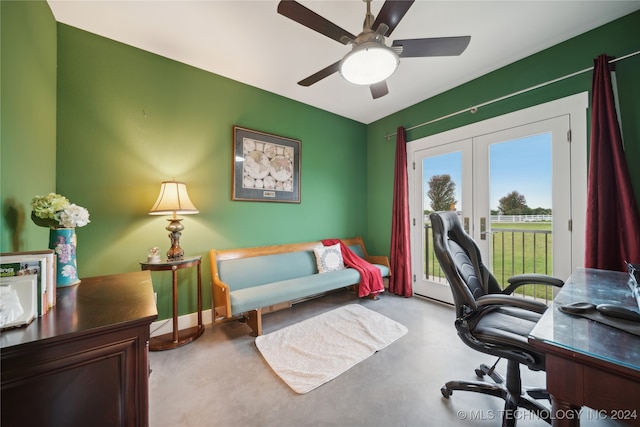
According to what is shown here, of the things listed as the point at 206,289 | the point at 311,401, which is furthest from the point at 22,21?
the point at 311,401

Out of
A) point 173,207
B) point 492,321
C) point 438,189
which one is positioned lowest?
point 492,321

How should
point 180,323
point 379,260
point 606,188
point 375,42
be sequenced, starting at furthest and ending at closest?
1. point 379,260
2. point 180,323
3. point 606,188
4. point 375,42

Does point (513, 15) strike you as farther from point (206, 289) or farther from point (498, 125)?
point (206, 289)

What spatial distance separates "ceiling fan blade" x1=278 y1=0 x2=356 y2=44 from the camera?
1.28 m

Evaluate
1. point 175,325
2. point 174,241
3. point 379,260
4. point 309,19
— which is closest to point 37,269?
point 174,241

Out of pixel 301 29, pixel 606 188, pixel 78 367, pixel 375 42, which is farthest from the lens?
pixel 301 29

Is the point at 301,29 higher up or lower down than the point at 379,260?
higher up

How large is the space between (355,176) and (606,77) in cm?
274

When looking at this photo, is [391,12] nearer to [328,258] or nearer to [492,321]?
[492,321]

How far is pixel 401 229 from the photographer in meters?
3.37

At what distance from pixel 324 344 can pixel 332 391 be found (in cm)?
53

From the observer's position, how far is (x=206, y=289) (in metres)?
2.53

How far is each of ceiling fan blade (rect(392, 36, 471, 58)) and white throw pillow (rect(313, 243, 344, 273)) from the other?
2.30 metres

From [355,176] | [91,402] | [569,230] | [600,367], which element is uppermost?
[355,176]
